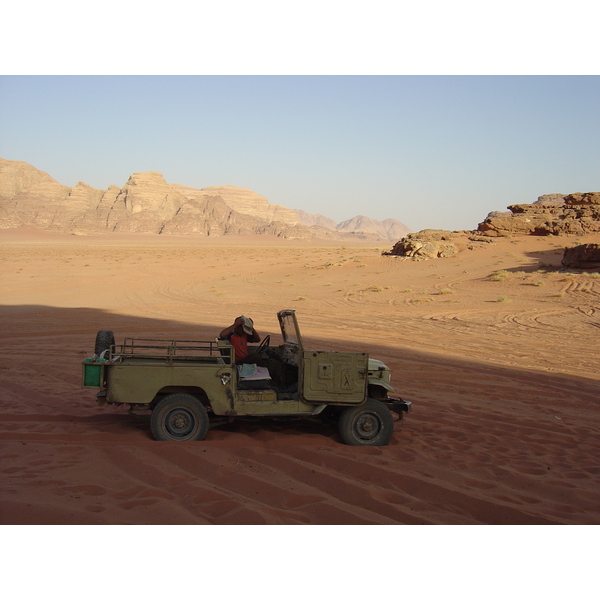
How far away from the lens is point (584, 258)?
28.8 m

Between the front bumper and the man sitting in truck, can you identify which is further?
the man sitting in truck

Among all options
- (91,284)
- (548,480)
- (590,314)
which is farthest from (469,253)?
(548,480)

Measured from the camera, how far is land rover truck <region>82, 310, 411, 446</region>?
20.5 feet

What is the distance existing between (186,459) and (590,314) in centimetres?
1737

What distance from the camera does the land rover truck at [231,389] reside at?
6.23m

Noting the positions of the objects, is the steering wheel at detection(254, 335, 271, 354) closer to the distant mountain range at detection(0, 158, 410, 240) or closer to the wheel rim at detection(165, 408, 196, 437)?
the wheel rim at detection(165, 408, 196, 437)

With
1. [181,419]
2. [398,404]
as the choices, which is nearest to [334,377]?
[398,404]

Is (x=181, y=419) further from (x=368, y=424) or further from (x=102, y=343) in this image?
(x=368, y=424)

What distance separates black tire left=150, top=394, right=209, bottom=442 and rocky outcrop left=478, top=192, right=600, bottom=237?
44644mm

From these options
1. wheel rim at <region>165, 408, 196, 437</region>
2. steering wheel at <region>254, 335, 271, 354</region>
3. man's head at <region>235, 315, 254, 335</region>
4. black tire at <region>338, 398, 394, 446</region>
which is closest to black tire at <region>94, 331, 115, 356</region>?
wheel rim at <region>165, 408, 196, 437</region>

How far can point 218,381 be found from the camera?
6.29m

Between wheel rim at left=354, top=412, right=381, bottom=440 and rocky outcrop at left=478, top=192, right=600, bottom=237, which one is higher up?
rocky outcrop at left=478, top=192, right=600, bottom=237

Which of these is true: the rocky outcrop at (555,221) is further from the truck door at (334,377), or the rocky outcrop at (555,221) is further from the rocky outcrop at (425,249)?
the truck door at (334,377)

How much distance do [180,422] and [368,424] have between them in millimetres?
2233
